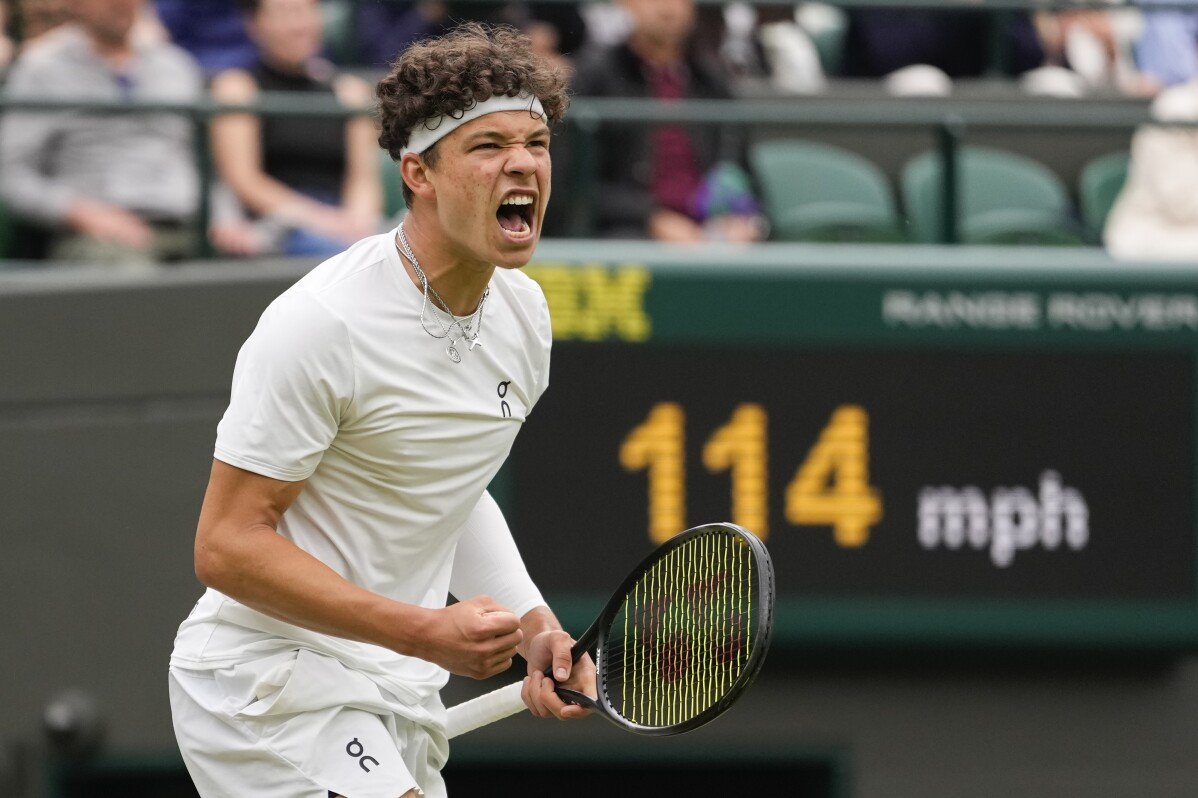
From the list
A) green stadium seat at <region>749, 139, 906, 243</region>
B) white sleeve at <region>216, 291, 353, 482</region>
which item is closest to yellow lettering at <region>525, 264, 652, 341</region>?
green stadium seat at <region>749, 139, 906, 243</region>

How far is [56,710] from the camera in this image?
5684mm

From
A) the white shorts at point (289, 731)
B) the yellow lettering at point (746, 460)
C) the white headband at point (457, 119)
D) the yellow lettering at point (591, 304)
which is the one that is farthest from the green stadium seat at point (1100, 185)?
the white shorts at point (289, 731)

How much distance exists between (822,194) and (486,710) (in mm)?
3586

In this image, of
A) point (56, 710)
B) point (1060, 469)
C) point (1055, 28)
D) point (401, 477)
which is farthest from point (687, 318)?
point (1055, 28)

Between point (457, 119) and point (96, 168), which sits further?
point (96, 168)

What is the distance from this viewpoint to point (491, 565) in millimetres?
3535

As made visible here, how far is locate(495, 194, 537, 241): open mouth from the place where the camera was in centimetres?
307

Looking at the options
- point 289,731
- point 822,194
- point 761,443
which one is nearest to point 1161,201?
point 822,194

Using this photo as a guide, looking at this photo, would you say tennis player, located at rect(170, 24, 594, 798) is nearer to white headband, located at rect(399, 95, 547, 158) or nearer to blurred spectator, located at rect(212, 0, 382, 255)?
white headband, located at rect(399, 95, 547, 158)

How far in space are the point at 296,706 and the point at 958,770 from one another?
3242 millimetres

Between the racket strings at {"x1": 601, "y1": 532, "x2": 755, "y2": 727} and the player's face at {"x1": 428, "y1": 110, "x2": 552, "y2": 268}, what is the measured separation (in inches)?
25.4

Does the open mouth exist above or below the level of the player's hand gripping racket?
above

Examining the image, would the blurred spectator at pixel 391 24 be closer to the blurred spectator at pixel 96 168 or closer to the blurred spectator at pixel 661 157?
the blurred spectator at pixel 661 157

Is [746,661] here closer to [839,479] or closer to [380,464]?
[380,464]
